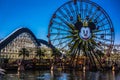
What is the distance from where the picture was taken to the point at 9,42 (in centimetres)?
10369

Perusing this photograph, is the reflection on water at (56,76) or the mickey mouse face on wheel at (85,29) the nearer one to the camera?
the reflection on water at (56,76)

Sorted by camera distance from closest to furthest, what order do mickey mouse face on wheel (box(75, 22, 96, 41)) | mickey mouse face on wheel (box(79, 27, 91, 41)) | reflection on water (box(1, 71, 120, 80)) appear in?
1. reflection on water (box(1, 71, 120, 80))
2. mickey mouse face on wheel (box(75, 22, 96, 41))
3. mickey mouse face on wheel (box(79, 27, 91, 41))

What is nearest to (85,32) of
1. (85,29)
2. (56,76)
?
(85,29)

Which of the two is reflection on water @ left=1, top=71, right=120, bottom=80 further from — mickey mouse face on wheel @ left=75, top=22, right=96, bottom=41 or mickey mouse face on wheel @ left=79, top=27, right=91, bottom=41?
mickey mouse face on wheel @ left=75, top=22, right=96, bottom=41

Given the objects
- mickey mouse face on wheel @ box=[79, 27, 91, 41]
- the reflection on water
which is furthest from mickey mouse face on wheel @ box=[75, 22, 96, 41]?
the reflection on water

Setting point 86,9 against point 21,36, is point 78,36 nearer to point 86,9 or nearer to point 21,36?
point 86,9

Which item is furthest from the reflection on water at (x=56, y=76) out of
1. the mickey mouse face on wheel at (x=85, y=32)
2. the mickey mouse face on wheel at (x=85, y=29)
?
the mickey mouse face on wheel at (x=85, y=29)

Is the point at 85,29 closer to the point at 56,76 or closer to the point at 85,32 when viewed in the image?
the point at 85,32

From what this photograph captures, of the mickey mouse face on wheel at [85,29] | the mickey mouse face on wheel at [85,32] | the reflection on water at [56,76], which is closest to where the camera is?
the reflection on water at [56,76]

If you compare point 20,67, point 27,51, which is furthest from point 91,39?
point 27,51

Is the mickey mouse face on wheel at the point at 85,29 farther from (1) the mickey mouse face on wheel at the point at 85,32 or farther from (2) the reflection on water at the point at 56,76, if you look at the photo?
(2) the reflection on water at the point at 56,76

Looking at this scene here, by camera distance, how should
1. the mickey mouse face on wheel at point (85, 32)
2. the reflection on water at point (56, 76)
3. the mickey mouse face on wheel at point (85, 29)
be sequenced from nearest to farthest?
the reflection on water at point (56, 76), the mickey mouse face on wheel at point (85, 29), the mickey mouse face on wheel at point (85, 32)

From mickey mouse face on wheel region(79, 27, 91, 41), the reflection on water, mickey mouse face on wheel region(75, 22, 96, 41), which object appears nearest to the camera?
the reflection on water

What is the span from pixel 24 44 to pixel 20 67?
4836 centimetres
